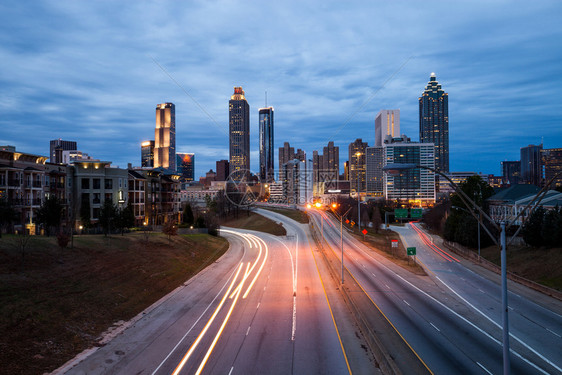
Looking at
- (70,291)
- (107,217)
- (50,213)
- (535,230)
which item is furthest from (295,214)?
(70,291)

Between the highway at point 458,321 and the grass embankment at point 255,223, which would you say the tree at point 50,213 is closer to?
the highway at point 458,321

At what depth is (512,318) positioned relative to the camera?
27688 millimetres

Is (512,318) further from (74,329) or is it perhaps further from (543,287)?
(74,329)

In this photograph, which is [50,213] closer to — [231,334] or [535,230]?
[231,334]

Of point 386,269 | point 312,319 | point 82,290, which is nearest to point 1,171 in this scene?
point 82,290

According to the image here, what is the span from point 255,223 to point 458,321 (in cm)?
8299

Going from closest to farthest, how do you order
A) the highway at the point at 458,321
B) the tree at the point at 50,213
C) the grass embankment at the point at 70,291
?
the highway at the point at 458,321
the grass embankment at the point at 70,291
the tree at the point at 50,213

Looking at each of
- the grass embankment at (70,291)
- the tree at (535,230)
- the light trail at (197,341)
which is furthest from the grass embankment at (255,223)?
the light trail at (197,341)

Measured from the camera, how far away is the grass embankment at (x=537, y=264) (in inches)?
1488

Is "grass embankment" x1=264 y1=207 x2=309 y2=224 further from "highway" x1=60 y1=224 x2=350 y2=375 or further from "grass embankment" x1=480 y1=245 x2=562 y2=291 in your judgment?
"highway" x1=60 y1=224 x2=350 y2=375

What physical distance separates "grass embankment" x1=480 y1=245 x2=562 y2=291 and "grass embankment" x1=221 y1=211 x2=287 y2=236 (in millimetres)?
50462

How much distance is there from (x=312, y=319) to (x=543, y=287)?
82.7 feet

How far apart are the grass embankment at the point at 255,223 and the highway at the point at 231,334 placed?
168 ft

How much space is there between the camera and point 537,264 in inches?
1688
